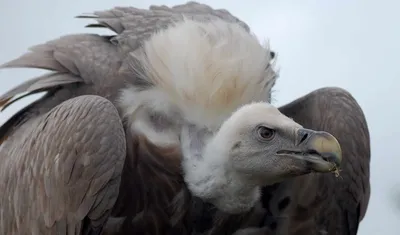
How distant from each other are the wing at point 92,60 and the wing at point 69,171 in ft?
1.04

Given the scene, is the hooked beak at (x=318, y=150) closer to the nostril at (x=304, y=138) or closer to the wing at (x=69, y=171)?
the nostril at (x=304, y=138)

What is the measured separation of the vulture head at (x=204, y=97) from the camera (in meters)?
7.26

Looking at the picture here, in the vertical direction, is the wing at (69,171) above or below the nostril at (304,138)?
below


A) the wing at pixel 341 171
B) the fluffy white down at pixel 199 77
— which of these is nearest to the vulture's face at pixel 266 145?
the fluffy white down at pixel 199 77

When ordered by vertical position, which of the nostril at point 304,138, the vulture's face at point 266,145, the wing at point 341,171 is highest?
the nostril at point 304,138

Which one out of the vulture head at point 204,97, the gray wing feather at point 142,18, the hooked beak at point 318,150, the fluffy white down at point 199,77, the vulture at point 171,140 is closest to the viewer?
the hooked beak at point 318,150

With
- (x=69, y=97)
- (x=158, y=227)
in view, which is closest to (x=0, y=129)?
(x=69, y=97)

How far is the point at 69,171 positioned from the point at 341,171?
163cm

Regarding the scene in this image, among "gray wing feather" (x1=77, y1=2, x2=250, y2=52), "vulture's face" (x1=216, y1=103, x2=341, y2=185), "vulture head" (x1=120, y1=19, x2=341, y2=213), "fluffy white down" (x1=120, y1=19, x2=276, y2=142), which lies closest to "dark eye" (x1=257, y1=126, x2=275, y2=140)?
"vulture's face" (x1=216, y1=103, x2=341, y2=185)

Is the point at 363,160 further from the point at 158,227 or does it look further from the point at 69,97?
the point at 69,97

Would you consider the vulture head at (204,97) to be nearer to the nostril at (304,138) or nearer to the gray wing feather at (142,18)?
the gray wing feather at (142,18)

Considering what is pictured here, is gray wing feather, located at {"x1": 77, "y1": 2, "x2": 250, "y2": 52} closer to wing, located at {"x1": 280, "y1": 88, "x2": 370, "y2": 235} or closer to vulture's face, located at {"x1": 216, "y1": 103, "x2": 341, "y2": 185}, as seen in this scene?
wing, located at {"x1": 280, "y1": 88, "x2": 370, "y2": 235}

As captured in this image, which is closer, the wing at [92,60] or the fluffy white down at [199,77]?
the fluffy white down at [199,77]

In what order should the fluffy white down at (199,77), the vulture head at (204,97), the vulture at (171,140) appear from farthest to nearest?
the fluffy white down at (199,77) < the vulture head at (204,97) < the vulture at (171,140)
